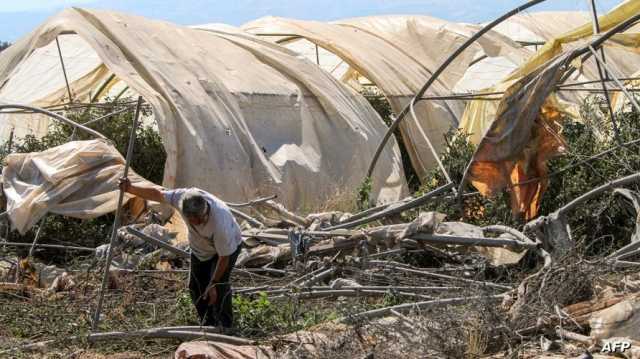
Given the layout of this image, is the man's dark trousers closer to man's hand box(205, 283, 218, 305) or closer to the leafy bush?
man's hand box(205, 283, 218, 305)

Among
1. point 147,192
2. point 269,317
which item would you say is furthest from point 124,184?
point 269,317

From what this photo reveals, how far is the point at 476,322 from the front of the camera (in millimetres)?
6559

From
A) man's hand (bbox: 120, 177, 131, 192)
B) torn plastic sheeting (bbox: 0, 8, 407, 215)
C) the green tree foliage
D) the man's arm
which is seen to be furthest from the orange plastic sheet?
torn plastic sheeting (bbox: 0, 8, 407, 215)

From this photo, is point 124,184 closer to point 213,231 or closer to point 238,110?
point 213,231

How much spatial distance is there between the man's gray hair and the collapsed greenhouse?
618 mm

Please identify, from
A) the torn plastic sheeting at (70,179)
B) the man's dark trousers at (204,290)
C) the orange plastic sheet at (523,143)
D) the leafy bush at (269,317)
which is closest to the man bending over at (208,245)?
the man's dark trousers at (204,290)

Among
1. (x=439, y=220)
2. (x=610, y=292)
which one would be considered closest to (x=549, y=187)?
(x=439, y=220)

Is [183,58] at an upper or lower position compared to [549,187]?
upper

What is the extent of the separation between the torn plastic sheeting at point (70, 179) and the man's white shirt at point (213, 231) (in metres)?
2.40

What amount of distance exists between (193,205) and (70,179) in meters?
3.25

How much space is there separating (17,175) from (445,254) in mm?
3921

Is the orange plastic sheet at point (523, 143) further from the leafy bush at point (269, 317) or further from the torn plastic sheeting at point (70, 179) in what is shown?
the torn plastic sheeting at point (70, 179)

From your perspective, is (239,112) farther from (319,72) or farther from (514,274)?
(514,274)

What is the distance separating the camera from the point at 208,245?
7348 millimetres
